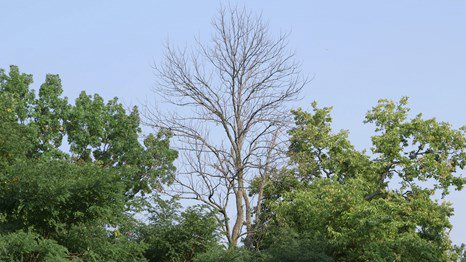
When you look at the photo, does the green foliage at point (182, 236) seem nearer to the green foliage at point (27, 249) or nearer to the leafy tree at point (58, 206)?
the leafy tree at point (58, 206)

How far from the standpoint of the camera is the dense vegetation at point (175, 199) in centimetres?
2661

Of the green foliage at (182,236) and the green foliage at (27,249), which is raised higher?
the green foliage at (182,236)

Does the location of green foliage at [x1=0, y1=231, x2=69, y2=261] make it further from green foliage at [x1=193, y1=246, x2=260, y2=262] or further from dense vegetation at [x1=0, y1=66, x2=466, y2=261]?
green foliage at [x1=193, y1=246, x2=260, y2=262]

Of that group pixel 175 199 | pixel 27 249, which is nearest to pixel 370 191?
pixel 175 199

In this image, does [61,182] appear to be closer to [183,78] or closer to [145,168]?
[183,78]

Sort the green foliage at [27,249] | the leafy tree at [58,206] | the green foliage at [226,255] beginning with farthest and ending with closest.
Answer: the green foliage at [226,255]
the leafy tree at [58,206]
the green foliage at [27,249]

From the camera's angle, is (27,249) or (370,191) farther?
(370,191)

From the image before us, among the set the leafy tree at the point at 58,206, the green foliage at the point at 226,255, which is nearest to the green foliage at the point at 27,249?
the leafy tree at the point at 58,206

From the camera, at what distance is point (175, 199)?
111 ft

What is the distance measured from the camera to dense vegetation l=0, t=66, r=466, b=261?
87.3 ft

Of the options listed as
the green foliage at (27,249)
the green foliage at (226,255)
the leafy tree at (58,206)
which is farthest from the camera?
the green foliage at (226,255)

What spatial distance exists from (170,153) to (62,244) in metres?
15.0

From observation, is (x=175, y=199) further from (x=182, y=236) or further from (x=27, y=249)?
(x=27, y=249)

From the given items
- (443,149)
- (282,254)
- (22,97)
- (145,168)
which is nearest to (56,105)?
(22,97)
